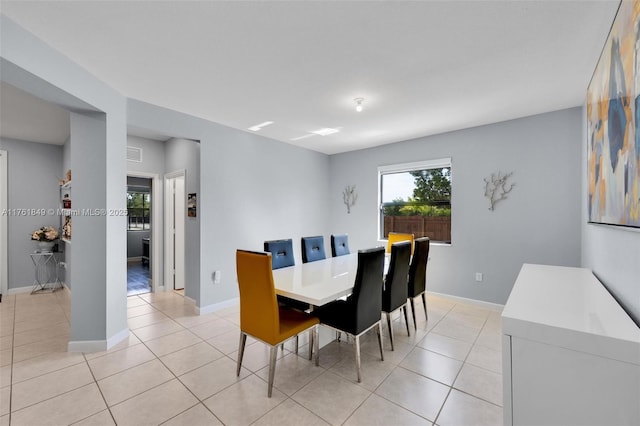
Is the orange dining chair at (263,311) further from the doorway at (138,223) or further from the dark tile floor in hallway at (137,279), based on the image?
the doorway at (138,223)

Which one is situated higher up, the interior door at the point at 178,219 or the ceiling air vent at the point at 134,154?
the ceiling air vent at the point at 134,154

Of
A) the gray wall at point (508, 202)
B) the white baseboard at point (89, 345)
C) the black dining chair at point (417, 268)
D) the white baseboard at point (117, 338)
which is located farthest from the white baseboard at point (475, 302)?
the white baseboard at point (89, 345)

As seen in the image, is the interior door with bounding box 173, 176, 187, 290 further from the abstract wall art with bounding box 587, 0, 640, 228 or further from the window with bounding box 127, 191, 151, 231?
the abstract wall art with bounding box 587, 0, 640, 228

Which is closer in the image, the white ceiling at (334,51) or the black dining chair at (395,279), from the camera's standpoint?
the white ceiling at (334,51)

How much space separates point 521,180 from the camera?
11.5ft

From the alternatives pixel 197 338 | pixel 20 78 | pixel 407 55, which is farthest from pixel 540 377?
pixel 20 78

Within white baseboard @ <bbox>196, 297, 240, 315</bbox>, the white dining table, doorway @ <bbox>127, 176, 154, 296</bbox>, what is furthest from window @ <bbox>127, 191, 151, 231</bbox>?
the white dining table

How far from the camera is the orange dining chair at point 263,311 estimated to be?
194 centimetres

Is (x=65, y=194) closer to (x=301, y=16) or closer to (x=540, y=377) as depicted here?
(x=301, y=16)

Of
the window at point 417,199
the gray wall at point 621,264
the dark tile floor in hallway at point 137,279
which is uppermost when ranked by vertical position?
the window at point 417,199

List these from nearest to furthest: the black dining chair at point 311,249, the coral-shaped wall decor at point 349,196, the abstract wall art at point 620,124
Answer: the abstract wall art at point 620,124
the black dining chair at point 311,249
the coral-shaped wall decor at point 349,196

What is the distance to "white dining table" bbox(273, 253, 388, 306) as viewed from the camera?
1.98 meters

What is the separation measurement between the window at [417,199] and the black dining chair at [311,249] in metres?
1.62

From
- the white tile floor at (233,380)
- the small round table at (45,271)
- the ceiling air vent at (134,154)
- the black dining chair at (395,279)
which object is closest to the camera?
the white tile floor at (233,380)
